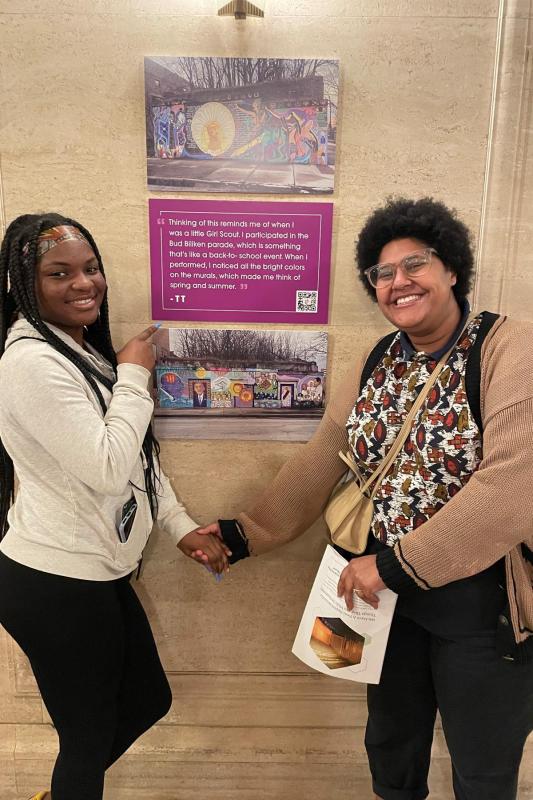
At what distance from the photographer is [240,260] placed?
67.9 inches

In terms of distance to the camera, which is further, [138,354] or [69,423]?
[138,354]

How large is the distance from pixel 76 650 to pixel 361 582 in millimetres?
753

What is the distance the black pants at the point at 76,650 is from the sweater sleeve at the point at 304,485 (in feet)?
1.46

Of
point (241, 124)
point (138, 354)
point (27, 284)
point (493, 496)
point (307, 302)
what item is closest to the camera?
point (493, 496)

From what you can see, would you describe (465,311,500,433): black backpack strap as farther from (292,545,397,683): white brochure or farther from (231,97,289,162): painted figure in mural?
(231,97,289,162): painted figure in mural

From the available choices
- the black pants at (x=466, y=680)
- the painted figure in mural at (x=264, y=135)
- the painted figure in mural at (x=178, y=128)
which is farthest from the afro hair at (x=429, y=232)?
the black pants at (x=466, y=680)

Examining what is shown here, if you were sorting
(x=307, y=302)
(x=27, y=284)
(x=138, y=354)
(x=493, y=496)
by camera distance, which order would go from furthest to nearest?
(x=307, y=302)
(x=138, y=354)
(x=27, y=284)
(x=493, y=496)

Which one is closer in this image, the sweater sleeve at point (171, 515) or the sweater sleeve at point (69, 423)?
the sweater sleeve at point (69, 423)

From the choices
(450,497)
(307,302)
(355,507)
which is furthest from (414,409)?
(307,302)

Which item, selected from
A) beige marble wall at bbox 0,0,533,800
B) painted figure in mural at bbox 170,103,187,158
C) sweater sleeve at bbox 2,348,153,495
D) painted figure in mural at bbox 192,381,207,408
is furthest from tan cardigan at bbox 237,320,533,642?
painted figure in mural at bbox 170,103,187,158

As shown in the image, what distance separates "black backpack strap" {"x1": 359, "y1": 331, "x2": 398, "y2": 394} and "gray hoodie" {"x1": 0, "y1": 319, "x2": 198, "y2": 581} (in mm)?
600

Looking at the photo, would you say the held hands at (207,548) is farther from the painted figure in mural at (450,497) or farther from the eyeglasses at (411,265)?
the eyeglasses at (411,265)

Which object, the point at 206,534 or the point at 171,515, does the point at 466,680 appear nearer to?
the point at 206,534

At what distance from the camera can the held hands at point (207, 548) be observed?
1.73 metres
